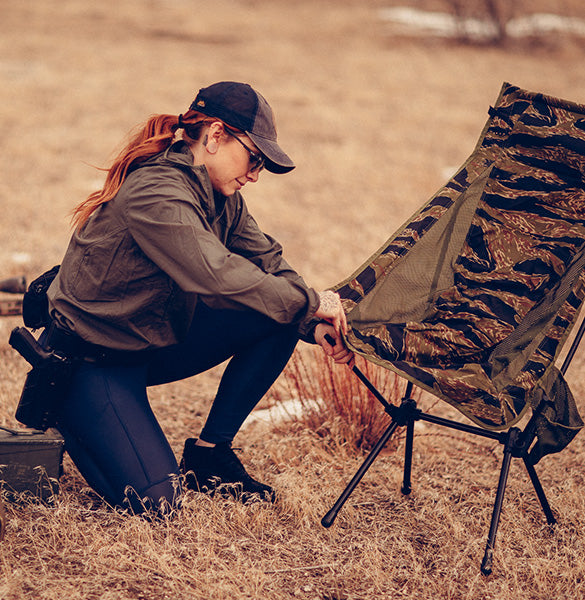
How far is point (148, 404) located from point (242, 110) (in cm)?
99

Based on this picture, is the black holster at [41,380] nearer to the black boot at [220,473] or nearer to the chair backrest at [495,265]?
the black boot at [220,473]

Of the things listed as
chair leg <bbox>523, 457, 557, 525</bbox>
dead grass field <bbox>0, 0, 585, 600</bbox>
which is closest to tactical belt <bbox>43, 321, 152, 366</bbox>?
dead grass field <bbox>0, 0, 585, 600</bbox>

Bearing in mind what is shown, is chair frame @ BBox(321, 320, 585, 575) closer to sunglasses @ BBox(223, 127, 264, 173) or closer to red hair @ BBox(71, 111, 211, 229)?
sunglasses @ BBox(223, 127, 264, 173)

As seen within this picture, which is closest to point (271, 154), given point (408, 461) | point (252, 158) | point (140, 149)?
point (252, 158)

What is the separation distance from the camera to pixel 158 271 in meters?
2.32

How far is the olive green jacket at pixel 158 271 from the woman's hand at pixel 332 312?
2.3 inches

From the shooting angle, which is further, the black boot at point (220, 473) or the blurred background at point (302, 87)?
the blurred background at point (302, 87)

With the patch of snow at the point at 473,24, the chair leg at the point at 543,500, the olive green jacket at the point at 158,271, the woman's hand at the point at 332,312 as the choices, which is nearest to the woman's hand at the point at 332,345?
the woman's hand at the point at 332,312

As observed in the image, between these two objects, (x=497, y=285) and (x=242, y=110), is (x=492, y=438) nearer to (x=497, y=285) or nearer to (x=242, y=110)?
(x=497, y=285)

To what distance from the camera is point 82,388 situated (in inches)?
92.4

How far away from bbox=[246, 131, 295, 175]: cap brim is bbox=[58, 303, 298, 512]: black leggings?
1.72 ft

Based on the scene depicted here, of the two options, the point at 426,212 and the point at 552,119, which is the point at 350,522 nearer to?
the point at 426,212

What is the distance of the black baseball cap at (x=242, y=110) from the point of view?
7.41ft

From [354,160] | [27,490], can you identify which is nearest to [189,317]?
[27,490]
